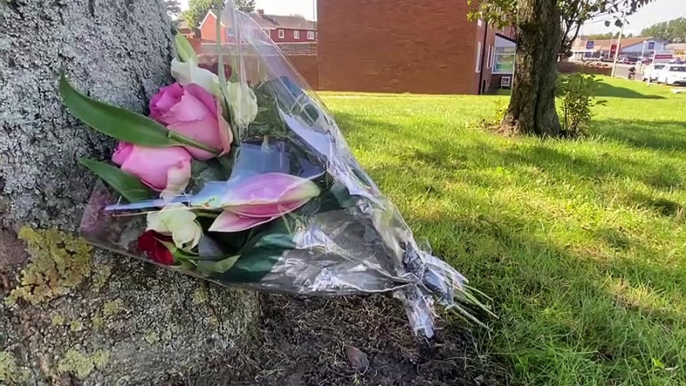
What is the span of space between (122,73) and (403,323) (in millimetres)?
868

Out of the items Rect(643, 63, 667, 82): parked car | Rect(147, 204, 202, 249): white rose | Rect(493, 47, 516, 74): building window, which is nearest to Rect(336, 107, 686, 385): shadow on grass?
Rect(147, 204, 202, 249): white rose

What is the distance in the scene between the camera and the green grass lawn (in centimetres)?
122

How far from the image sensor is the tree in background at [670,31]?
77.4 metres

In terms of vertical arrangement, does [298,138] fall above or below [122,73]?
below

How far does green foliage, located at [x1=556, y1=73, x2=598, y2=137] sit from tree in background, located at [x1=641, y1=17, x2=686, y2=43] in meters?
89.8

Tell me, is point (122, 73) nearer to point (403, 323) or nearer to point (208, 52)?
point (208, 52)

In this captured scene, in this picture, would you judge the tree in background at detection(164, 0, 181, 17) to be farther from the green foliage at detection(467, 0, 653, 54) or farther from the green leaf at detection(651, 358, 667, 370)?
the green foliage at detection(467, 0, 653, 54)

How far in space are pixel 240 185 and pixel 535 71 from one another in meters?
4.49

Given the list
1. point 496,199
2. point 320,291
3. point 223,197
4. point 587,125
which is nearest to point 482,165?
point 496,199

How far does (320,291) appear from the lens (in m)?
0.90

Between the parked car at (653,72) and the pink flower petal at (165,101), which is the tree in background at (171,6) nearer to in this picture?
the pink flower petal at (165,101)

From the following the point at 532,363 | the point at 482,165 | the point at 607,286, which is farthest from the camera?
the point at 482,165

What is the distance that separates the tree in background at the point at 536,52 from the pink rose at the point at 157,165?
14.6 ft

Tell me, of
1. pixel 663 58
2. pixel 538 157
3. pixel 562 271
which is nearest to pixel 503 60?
pixel 538 157
